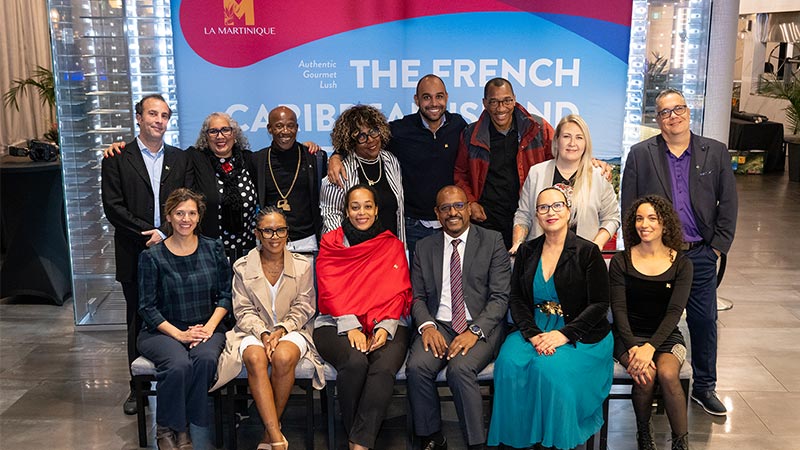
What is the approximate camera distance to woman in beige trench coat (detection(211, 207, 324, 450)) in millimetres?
4270

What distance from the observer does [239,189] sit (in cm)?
479

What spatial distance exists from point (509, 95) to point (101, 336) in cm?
347

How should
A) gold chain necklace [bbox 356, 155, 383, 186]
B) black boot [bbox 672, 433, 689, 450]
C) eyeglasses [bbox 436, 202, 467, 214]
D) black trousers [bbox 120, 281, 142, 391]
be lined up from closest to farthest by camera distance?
1. black boot [bbox 672, 433, 689, 450]
2. eyeglasses [bbox 436, 202, 467, 214]
3. gold chain necklace [bbox 356, 155, 383, 186]
4. black trousers [bbox 120, 281, 142, 391]

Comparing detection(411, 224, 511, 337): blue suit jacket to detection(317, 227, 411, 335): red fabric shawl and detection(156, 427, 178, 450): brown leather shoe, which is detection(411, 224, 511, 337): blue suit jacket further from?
detection(156, 427, 178, 450): brown leather shoe

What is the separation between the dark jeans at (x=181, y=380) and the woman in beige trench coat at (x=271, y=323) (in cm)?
8

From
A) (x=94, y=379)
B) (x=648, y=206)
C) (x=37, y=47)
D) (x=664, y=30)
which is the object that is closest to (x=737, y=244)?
(x=664, y=30)

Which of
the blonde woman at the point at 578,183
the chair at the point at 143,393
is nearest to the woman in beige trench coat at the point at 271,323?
the chair at the point at 143,393

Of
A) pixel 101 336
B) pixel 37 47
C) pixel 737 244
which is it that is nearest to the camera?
pixel 101 336

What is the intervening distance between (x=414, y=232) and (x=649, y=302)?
1.40m

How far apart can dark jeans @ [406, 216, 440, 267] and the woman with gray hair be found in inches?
35.8

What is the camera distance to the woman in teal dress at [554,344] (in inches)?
163

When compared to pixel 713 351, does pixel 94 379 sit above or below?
below

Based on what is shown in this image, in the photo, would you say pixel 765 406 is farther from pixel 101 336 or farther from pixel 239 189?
pixel 101 336

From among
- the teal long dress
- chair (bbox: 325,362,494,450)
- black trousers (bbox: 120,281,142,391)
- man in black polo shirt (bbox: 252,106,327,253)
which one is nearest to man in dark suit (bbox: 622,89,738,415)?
the teal long dress
